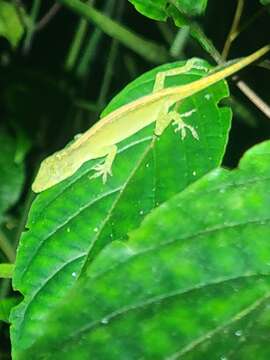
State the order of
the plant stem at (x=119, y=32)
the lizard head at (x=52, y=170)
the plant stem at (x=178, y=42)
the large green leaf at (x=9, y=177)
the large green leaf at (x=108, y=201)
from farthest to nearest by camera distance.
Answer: the large green leaf at (x=9, y=177), the plant stem at (x=178, y=42), the lizard head at (x=52, y=170), the plant stem at (x=119, y=32), the large green leaf at (x=108, y=201)

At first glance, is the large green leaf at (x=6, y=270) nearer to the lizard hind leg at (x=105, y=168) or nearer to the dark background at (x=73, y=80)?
the lizard hind leg at (x=105, y=168)

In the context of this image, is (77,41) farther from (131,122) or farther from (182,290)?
(182,290)

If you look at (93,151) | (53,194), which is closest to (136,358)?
(53,194)

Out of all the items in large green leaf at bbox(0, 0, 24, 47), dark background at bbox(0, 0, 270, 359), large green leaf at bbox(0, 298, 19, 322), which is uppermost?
large green leaf at bbox(0, 0, 24, 47)

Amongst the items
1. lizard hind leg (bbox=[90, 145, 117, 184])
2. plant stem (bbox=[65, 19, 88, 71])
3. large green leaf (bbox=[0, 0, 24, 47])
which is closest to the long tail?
lizard hind leg (bbox=[90, 145, 117, 184])

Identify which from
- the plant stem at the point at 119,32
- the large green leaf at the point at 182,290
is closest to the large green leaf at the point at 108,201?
the large green leaf at the point at 182,290

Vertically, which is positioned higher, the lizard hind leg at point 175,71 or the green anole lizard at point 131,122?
the lizard hind leg at point 175,71

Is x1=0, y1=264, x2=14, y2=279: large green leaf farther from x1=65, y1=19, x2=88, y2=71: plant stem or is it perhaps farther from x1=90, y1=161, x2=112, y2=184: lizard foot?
x1=65, y1=19, x2=88, y2=71: plant stem

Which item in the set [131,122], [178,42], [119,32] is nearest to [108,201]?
[131,122]
